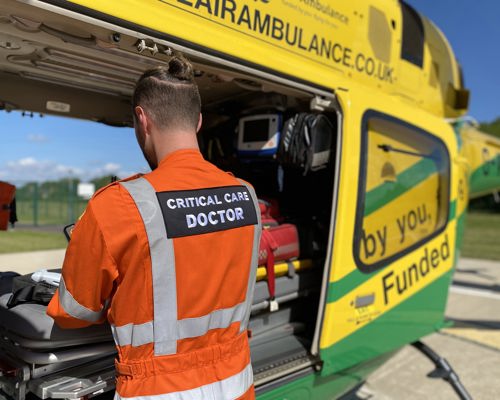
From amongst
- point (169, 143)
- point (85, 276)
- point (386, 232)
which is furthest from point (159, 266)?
point (386, 232)

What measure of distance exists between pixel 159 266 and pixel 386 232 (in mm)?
1759

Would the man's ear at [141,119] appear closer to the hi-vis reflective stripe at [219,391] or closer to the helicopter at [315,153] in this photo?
the helicopter at [315,153]

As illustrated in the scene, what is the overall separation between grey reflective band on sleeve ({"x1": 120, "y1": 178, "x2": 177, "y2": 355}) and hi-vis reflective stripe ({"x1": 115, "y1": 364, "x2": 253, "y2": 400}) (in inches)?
4.4

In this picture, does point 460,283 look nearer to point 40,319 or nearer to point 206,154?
point 206,154

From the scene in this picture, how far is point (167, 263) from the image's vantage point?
117 centimetres

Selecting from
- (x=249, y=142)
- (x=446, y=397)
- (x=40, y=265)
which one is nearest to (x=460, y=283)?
(x=446, y=397)

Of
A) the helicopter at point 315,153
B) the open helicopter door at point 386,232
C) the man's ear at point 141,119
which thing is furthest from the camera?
the open helicopter door at point 386,232

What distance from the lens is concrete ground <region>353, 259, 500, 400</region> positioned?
3.46 meters

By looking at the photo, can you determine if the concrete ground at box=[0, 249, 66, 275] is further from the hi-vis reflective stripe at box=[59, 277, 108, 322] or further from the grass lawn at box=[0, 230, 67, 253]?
the hi-vis reflective stripe at box=[59, 277, 108, 322]

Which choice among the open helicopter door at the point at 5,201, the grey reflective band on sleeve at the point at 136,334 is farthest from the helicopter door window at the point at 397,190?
the open helicopter door at the point at 5,201

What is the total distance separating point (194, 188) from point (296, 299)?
1.64 metres

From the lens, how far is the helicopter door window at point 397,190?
2.43 metres

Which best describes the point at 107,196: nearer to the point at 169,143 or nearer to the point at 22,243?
the point at 169,143

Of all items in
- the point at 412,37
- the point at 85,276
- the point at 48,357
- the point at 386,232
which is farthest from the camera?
the point at 412,37
